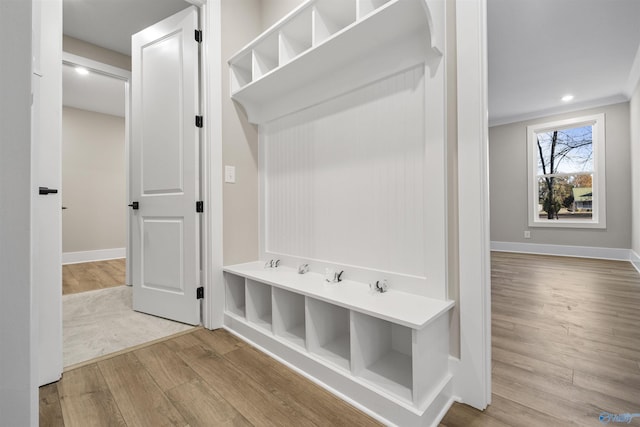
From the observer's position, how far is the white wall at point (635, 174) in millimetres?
3607

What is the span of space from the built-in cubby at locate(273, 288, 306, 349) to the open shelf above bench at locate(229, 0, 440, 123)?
1.21 m

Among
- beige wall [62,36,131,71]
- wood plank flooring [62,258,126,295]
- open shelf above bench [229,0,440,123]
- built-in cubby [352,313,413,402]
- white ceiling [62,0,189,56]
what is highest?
white ceiling [62,0,189,56]

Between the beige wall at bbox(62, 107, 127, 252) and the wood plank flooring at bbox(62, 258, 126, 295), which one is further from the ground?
the beige wall at bbox(62, 107, 127, 252)

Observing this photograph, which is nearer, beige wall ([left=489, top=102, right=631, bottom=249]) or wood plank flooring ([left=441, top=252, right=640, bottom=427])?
wood plank flooring ([left=441, top=252, right=640, bottom=427])

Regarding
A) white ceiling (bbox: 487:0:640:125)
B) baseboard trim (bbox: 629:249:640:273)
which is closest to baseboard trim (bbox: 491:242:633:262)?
baseboard trim (bbox: 629:249:640:273)

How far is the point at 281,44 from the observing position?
5.52 feet

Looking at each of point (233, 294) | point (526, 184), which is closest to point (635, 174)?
point (526, 184)

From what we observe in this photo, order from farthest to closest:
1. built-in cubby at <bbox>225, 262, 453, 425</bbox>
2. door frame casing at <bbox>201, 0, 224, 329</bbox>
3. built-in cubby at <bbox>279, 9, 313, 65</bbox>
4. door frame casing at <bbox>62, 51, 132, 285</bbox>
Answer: door frame casing at <bbox>62, 51, 132, 285</bbox> → door frame casing at <bbox>201, 0, 224, 329</bbox> → built-in cubby at <bbox>279, 9, 313, 65</bbox> → built-in cubby at <bbox>225, 262, 453, 425</bbox>

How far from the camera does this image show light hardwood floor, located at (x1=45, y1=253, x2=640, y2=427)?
1.11 meters

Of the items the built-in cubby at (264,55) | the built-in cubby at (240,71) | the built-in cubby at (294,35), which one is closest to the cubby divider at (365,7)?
the built-in cubby at (294,35)

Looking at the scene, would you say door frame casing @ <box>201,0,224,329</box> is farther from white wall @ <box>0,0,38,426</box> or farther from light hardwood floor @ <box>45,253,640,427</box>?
white wall @ <box>0,0,38,426</box>

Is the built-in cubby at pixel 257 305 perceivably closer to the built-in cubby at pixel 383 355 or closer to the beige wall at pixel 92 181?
the built-in cubby at pixel 383 355

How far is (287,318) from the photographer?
165 cm

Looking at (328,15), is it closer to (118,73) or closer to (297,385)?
(297,385)
